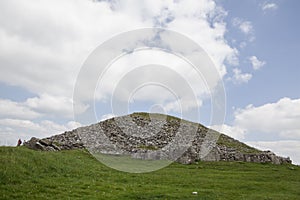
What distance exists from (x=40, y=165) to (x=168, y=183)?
10139 millimetres

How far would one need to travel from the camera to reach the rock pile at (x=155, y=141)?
50.5 meters

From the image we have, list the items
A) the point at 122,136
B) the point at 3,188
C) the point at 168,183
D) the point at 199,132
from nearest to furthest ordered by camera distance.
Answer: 1. the point at 3,188
2. the point at 168,183
3. the point at 122,136
4. the point at 199,132

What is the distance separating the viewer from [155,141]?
71312 millimetres

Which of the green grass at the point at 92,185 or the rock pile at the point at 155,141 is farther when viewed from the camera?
the rock pile at the point at 155,141

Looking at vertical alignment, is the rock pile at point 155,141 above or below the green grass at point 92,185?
above

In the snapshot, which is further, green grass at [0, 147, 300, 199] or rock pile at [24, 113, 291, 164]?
rock pile at [24, 113, 291, 164]

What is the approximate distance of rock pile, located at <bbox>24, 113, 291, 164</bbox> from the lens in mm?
50500

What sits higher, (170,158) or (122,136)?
(122,136)

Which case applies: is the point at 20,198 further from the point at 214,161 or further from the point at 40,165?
the point at 214,161

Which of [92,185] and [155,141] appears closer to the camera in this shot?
[92,185]

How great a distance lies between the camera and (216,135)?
86250 millimetres

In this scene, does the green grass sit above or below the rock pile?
below

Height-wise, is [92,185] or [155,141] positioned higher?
[155,141]

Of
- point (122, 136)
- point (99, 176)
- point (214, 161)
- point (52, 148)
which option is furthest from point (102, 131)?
point (99, 176)
